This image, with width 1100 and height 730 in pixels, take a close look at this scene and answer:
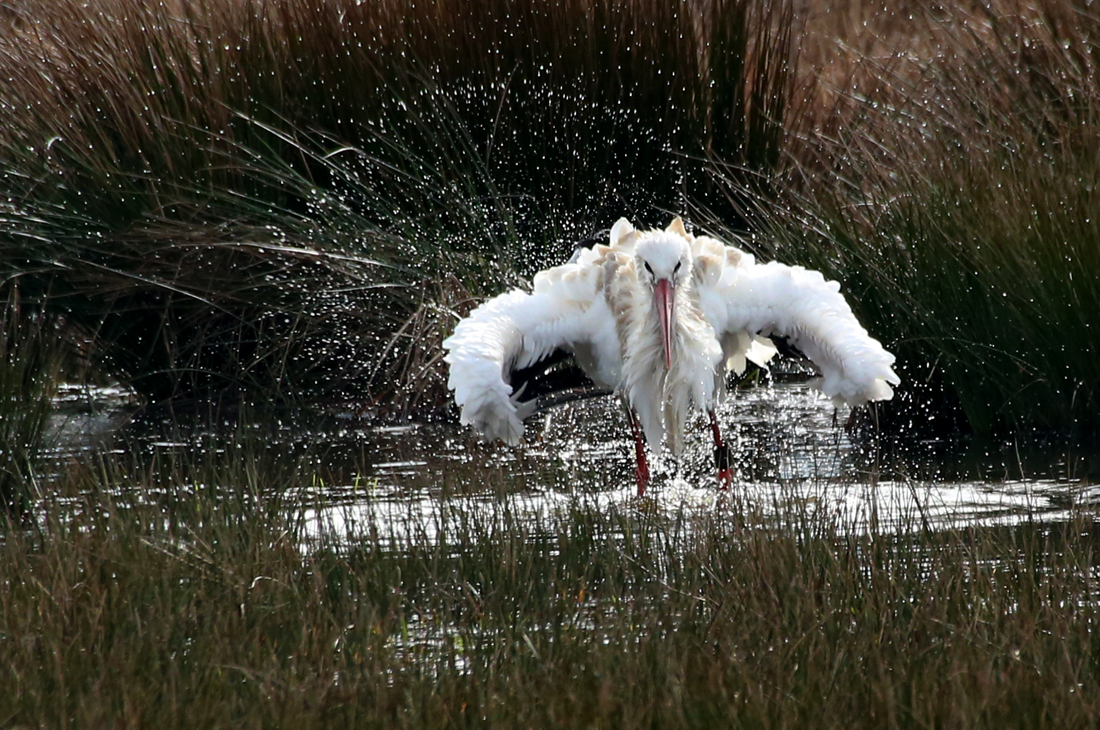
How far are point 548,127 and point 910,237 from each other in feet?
8.02

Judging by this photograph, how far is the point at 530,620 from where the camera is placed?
4133 mm

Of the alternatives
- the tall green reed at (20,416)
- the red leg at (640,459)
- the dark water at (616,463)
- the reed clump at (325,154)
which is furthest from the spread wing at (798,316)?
the tall green reed at (20,416)

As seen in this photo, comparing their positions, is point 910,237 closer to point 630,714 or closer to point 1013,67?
point 1013,67

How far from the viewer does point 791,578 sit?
13.7 ft

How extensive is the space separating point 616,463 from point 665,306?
1.40 meters

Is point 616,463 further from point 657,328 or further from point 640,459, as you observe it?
point 657,328

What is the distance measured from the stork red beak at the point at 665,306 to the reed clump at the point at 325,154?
1971 mm

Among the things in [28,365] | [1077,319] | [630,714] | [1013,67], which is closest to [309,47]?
[28,365]

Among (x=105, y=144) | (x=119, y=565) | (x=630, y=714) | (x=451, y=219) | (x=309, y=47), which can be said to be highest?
(x=309, y=47)

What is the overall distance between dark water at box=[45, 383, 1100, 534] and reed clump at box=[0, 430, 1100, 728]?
23 centimetres

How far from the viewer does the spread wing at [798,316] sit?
18.7 feet

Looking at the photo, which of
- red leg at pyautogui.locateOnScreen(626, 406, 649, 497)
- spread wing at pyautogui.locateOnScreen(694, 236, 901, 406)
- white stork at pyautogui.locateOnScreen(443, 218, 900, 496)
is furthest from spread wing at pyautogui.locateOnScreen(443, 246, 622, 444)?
spread wing at pyautogui.locateOnScreen(694, 236, 901, 406)

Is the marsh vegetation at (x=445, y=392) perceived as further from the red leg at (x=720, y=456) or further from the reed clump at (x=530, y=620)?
the red leg at (x=720, y=456)

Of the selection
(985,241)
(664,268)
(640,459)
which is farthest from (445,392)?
(985,241)
